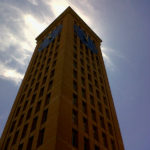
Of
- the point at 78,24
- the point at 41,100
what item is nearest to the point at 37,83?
the point at 41,100

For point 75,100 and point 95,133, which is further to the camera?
→ point 75,100

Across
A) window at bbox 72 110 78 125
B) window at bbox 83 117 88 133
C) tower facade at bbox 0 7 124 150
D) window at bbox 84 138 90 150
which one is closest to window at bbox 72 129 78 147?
tower facade at bbox 0 7 124 150

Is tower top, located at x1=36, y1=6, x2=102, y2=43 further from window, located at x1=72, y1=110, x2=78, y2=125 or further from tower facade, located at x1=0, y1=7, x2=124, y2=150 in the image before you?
window, located at x1=72, y1=110, x2=78, y2=125

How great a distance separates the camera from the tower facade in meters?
24.1

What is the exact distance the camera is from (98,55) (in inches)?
2234

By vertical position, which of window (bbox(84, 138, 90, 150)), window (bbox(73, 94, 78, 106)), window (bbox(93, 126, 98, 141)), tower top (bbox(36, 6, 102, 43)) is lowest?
window (bbox(84, 138, 90, 150))

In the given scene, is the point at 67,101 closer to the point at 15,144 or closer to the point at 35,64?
the point at 15,144

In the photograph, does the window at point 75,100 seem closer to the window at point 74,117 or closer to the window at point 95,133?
the window at point 74,117

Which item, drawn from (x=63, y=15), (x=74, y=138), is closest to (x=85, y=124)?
(x=74, y=138)

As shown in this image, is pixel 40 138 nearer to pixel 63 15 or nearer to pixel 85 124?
pixel 85 124

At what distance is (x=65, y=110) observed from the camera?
84.9 ft

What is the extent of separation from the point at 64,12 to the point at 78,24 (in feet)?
20.7

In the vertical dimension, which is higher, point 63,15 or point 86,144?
point 63,15

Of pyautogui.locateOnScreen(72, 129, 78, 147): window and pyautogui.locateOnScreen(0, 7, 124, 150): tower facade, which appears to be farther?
pyautogui.locateOnScreen(0, 7, 124, 150): tower facade
